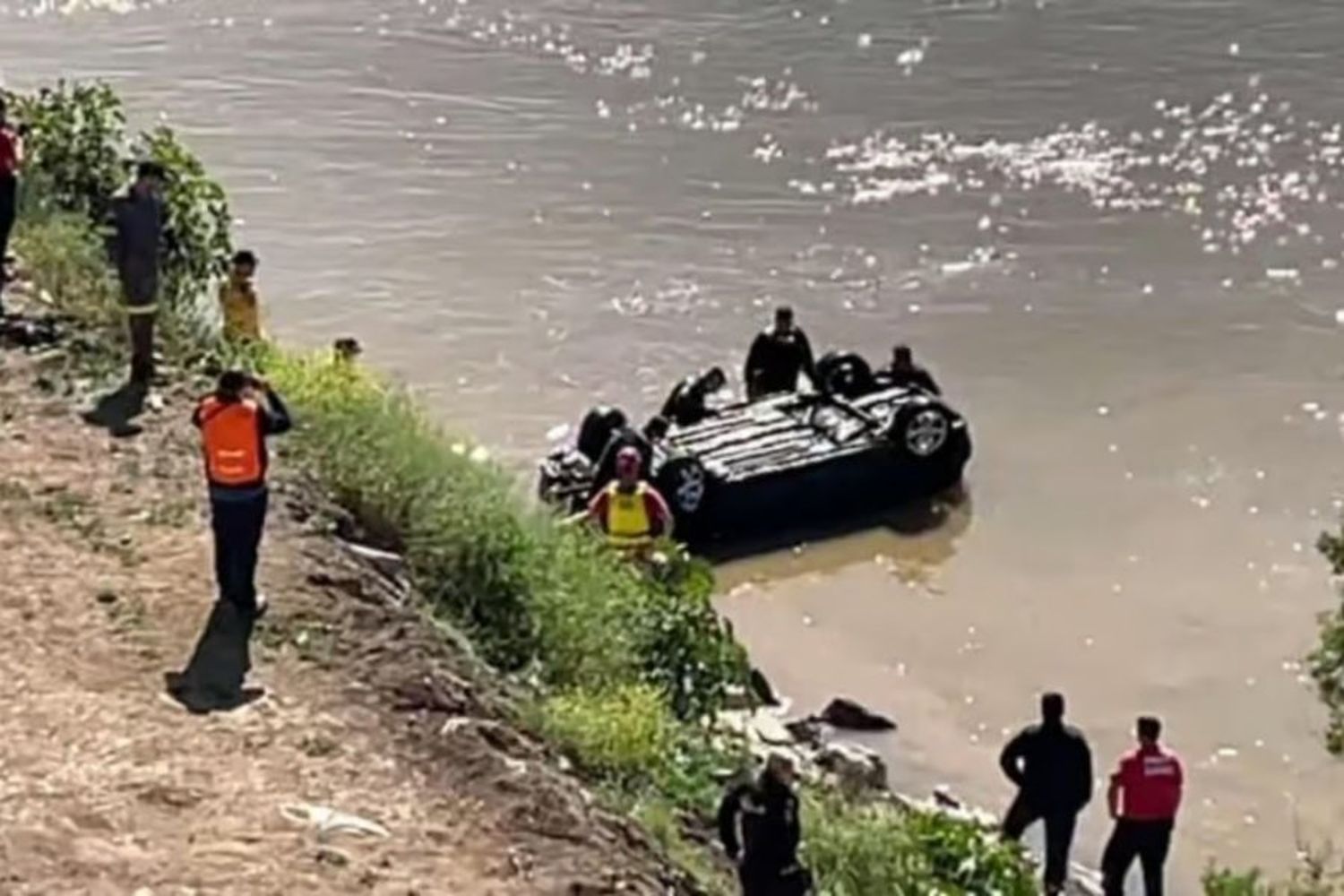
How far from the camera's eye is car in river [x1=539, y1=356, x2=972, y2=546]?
21.0m

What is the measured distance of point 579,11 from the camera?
4006cm

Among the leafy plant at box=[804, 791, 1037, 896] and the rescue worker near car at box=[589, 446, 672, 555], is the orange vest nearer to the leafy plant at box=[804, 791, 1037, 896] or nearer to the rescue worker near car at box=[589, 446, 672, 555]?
the leafy plant at box=[804, 791, 1037, 896]

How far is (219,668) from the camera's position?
504 inches

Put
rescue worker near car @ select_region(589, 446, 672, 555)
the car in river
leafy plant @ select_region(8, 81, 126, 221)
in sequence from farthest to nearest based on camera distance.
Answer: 1. the car in river
2. leafy plant @ select_region(8, 81, 126, 221)
3. rescue worker near car @ select_region(589, 446, 672, 555)

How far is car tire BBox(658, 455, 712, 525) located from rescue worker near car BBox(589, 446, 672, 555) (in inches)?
157

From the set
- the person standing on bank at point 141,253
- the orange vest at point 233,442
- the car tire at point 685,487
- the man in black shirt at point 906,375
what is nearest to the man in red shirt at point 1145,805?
the orange vest at point 233,442

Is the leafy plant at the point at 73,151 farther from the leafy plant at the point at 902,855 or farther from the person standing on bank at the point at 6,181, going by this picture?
the leafy plant at the point at 902,855

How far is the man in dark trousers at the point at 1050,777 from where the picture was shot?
48.2 ft

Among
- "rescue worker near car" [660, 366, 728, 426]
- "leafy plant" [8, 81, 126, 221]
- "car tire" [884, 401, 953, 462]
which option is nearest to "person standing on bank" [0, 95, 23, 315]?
"leafy plant" [8, 81, 126, 221]

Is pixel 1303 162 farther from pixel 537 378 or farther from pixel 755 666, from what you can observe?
pixel 755 666

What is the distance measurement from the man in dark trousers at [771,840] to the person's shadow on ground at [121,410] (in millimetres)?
5695

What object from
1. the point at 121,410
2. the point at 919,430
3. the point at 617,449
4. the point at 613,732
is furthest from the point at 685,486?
the point at 613,732

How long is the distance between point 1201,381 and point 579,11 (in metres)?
16.8

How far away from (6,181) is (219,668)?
5471 mm
